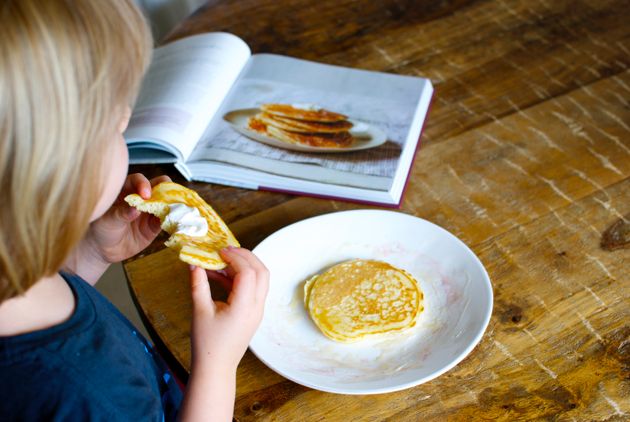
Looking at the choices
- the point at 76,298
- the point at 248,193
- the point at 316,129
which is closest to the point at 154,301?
the point at 76,298

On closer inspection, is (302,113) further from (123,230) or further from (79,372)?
(79,372)

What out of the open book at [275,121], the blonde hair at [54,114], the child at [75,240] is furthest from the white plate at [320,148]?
the blonde hair at [54,114]

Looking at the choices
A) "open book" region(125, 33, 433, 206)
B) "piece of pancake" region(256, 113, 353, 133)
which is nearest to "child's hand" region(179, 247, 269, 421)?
"open book" region(125, 33, 433, 206)

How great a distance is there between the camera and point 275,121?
1266 millimetres

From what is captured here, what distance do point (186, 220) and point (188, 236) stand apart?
1.1 inches

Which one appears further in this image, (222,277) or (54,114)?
(222,277)

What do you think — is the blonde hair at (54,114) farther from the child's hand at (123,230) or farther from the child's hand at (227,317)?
the child's hand at (123,230)

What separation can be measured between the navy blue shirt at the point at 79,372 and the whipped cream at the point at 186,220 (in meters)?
0.14

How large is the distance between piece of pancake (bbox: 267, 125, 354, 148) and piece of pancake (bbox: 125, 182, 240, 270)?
0.26m

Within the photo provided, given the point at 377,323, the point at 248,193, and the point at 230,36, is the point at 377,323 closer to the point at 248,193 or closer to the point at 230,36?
the point at 248,193

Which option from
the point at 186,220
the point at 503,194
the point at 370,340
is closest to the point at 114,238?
the point at 186,220

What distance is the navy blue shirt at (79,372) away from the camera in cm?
76

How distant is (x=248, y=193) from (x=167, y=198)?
22 centimetres

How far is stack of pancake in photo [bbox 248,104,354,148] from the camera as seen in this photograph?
1.23 meters
